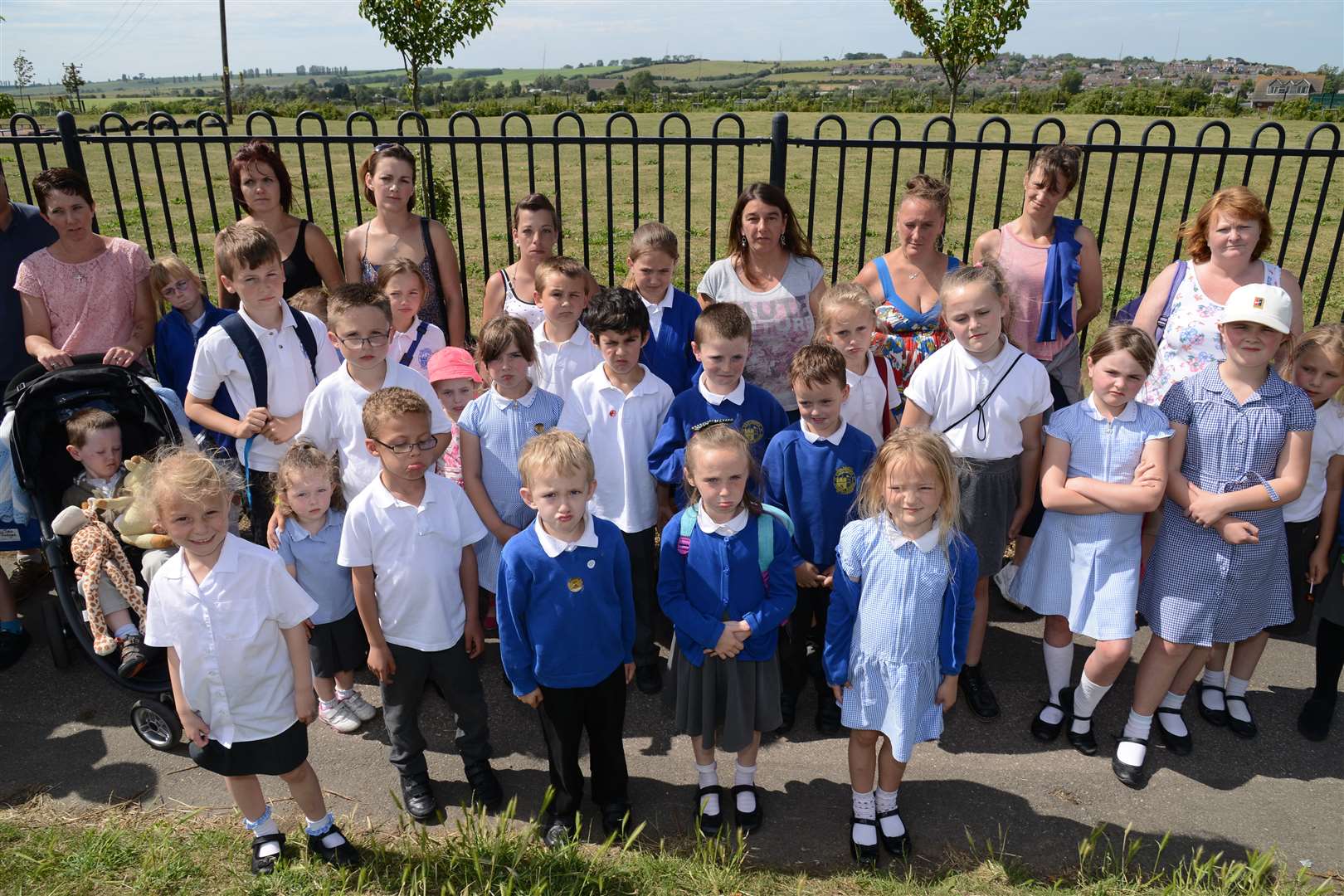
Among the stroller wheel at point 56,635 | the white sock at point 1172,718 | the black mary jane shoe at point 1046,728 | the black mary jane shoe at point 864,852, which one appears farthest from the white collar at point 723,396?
the stroller wheel at point 56,635

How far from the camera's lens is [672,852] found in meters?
3.19

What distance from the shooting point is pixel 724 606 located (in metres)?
3.14

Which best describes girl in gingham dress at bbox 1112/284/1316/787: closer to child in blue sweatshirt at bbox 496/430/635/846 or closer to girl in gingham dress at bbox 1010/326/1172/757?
Result: girl in gingham dress at bbox 1010/326/1172/757

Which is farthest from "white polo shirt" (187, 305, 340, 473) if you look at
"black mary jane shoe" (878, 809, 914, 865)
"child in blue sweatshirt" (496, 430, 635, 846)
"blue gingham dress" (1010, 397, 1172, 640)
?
"blue gingham dress" (1010, 397, 1172, 640)

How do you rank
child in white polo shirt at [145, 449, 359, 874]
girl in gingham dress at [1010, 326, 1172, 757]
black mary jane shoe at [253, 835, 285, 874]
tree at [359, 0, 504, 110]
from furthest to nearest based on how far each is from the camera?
tree at [359, 0, 504, 110]
girl in gingham dress at [1010, 326, 1172, 757]
black mary jane shoe at [253, 835, 285, 874]
child in white polo shirt at [145, 449, 359, 874]

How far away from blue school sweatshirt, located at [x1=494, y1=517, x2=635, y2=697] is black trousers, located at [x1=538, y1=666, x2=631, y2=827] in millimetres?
82

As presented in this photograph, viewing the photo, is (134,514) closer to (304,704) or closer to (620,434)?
(304,704)

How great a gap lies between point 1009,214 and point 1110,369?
12875 mm

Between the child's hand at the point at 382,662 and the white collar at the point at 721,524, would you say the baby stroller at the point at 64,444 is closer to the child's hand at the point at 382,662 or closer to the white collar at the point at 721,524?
the child's hand at the point at 382,662

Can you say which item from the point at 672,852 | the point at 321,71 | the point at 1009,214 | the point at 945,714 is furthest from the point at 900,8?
the point at 321,71

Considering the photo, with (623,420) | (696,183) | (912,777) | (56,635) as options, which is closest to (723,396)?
(623,420)

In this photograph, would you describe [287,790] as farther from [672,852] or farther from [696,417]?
[696,417]

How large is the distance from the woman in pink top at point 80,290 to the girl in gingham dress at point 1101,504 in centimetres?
429

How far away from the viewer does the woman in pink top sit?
14.6ft
